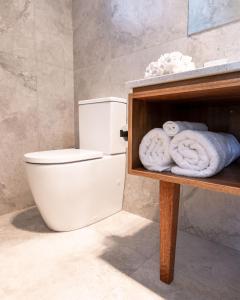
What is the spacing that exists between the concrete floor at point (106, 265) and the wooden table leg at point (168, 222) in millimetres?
64

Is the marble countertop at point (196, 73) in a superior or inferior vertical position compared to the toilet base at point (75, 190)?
superior

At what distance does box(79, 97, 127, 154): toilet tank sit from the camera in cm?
127

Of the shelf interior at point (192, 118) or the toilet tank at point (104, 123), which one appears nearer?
the shelf interior at point (192, 118)

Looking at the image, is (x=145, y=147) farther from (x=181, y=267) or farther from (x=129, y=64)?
(x=129, y=64)

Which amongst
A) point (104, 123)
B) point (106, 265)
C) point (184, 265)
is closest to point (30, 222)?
point (106, 265)

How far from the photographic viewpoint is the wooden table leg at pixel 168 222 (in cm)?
73

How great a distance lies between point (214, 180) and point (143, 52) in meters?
0.92

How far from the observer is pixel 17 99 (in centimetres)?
140

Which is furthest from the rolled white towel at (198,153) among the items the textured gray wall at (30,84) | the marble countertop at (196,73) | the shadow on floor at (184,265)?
the textured gray wall at (30,84)

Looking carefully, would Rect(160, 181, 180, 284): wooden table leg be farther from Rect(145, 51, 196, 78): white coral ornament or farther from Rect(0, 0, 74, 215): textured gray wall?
Rect(0, 0, 74, 215): textured gray wall

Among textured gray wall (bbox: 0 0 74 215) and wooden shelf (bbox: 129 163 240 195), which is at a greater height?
textured gray wall (bbox: 0 0 74 215)

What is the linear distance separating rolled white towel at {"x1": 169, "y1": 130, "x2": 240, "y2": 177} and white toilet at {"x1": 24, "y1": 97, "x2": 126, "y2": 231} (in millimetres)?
576

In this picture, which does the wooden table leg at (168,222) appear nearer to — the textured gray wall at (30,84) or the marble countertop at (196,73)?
the marble countertop at (196,73)

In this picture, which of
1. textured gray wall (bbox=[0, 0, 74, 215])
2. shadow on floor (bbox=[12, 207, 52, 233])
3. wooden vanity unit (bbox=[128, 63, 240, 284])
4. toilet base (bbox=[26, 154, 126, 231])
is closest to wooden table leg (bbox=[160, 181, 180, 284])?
wooden vanity unit (bbox=[128, 63, 240, 284])
